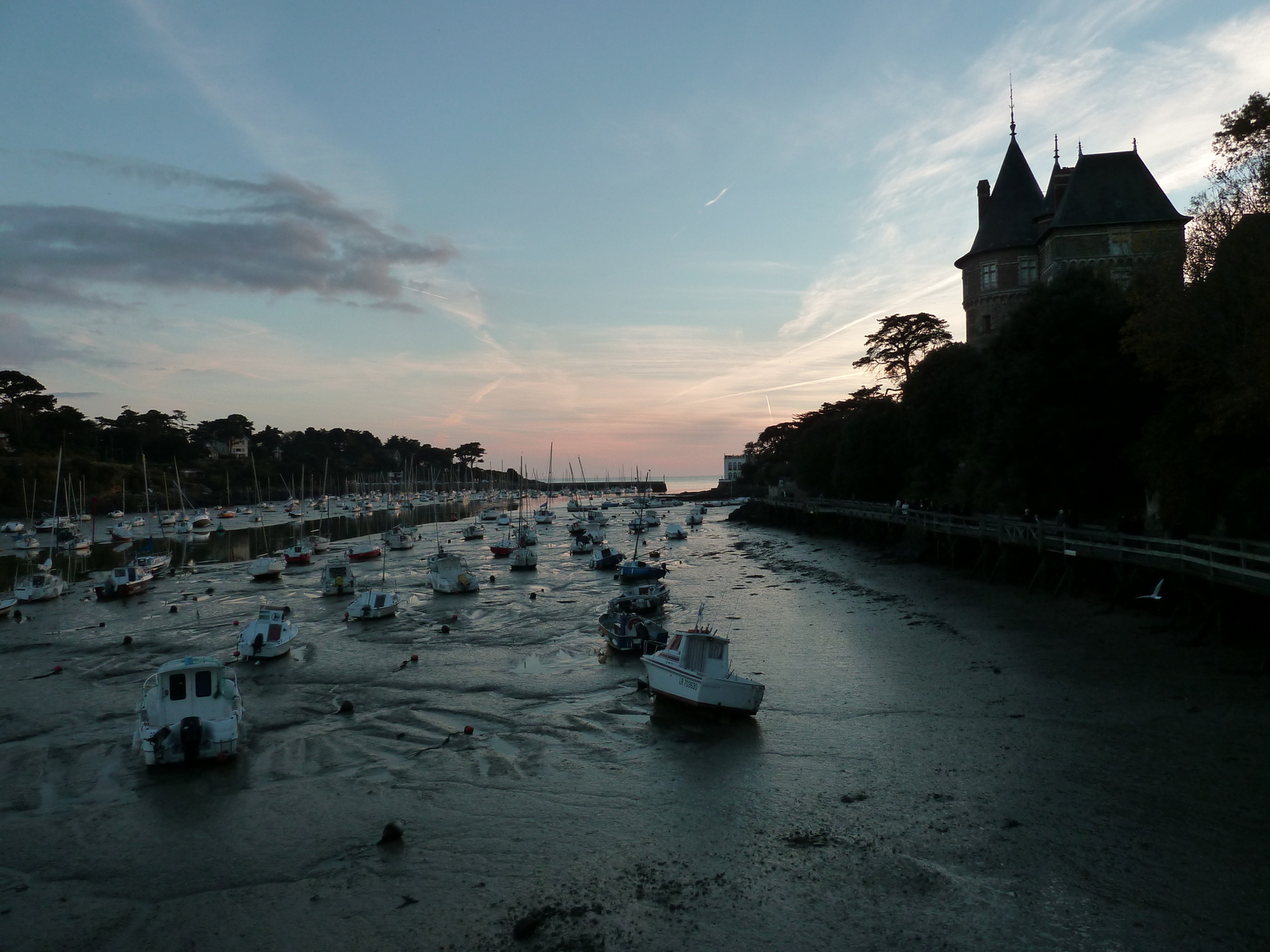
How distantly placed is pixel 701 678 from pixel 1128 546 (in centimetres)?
1807

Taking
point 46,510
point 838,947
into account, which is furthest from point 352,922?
point 46,510

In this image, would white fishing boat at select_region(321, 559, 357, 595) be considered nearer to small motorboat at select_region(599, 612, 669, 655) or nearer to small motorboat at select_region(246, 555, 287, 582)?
small motorboat at select_region(246, 555, 287, 582)

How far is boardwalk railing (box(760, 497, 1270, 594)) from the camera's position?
21344mm

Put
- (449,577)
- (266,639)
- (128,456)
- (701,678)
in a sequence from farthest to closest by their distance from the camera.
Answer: (128,456) → (449,577) → (266,639) → (701,678)

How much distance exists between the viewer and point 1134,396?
3456 centimetres

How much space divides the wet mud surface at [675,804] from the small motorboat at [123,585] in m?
18.6

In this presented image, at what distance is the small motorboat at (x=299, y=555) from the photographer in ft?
200

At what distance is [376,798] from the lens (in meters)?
16.1

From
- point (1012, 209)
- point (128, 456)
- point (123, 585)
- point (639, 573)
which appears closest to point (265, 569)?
point (123, 585)

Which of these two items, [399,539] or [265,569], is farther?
[399,539]

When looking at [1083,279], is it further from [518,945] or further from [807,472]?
[807,472]

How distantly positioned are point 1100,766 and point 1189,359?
1690 cm

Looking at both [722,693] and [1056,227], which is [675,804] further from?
[1056,227]

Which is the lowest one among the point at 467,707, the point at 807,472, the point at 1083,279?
the point at 467,707
